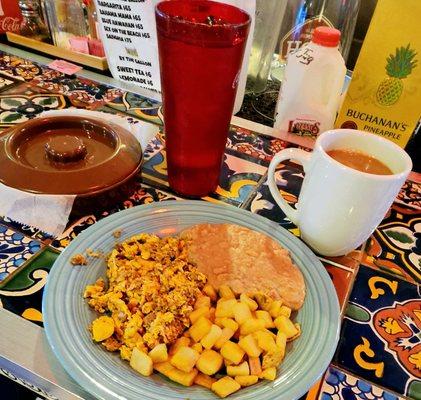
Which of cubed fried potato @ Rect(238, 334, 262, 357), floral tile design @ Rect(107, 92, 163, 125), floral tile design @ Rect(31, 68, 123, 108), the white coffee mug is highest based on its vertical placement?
the white coffee mug

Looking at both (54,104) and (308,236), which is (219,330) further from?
(54,104)

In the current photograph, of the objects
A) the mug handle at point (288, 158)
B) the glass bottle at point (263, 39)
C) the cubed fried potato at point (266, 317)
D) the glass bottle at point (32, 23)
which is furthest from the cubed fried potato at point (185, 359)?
the glass bottle at point (32, 23)

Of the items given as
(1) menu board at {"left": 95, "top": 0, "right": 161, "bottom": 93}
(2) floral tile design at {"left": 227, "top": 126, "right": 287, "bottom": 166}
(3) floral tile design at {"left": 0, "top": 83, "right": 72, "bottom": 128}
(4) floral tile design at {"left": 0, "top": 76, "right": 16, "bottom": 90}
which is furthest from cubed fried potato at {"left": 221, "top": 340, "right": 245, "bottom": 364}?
(4) floral tile design at {"left": 0, "top": 76, "right": 16, "bottom": 90}

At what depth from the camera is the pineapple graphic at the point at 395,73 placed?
858mm

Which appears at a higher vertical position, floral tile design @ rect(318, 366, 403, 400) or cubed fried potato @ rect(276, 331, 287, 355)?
cubed fried potato @ rect(276, 331, 287, 355)

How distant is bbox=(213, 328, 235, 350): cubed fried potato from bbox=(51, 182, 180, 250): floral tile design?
0.32m

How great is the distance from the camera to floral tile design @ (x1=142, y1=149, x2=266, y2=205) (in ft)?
2.74

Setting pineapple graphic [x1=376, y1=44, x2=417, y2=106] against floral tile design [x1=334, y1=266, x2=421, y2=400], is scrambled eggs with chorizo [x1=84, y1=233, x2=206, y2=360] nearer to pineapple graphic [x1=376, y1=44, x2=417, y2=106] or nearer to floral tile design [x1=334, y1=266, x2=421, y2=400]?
floral tile design [x1=334, y1=266, x2=421, y2=400]

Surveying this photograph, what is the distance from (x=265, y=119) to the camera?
113 centimetres

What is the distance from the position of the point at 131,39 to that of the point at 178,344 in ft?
2.87

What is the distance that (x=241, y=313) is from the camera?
540mm

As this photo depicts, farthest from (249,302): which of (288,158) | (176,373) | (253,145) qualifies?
(253,145)

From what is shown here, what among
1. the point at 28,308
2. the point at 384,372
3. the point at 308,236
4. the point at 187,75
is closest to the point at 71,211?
the point at 28,308

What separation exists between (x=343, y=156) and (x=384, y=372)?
324 millimetres
